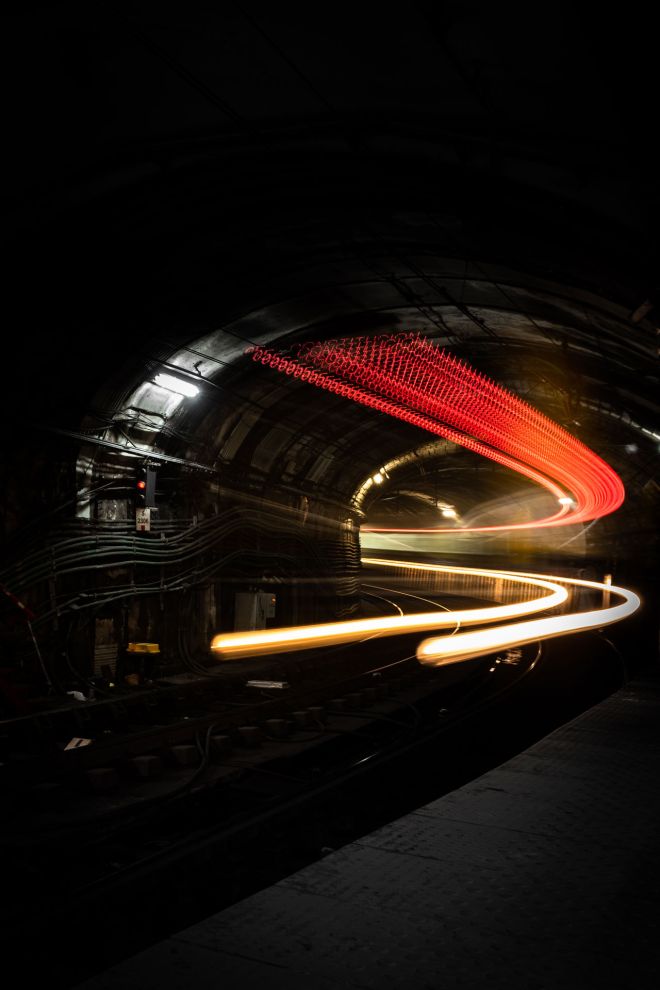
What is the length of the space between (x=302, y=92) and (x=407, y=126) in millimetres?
966

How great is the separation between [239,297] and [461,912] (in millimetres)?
9995

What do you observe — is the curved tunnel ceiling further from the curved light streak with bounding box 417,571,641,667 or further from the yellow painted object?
the curved light streak with bounding box 417,571,641,667

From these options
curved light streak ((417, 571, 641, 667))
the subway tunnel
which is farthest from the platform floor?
the subway tunnel

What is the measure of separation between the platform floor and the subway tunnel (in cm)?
164

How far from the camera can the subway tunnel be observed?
6.70m

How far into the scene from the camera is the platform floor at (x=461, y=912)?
3.45m

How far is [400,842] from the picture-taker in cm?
517

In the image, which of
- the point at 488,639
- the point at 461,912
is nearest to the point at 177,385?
the point at 488,639

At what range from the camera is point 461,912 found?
4.15 m

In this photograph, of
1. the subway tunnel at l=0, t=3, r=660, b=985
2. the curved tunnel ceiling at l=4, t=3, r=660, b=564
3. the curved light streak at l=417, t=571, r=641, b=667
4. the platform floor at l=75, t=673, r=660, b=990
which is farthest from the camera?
the curved light streak at l=417, t=571, r=641, b=667

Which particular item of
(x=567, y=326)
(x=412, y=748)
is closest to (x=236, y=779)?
(x=412, y=748)

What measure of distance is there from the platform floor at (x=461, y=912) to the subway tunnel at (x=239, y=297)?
64.7 inches

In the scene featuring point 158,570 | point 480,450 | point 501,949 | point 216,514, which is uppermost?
point 480,450

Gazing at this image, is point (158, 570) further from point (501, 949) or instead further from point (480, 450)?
point (501, 949)
